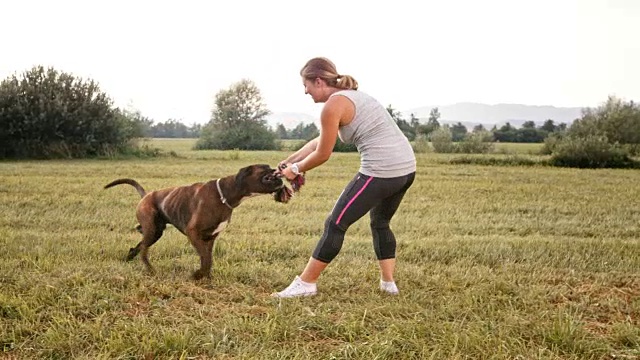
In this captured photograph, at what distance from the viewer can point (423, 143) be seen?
41.8m

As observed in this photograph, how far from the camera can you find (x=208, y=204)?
5.07 m

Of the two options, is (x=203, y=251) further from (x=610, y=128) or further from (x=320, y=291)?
(x=610, y=128)

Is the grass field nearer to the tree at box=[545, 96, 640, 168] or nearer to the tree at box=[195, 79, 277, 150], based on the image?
the tree at box=[545, 96, 640, 168]

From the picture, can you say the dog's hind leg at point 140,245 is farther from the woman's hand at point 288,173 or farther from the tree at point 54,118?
the tree at point 54,118

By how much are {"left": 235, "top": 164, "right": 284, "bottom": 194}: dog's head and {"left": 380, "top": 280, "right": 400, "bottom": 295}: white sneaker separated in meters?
1.39

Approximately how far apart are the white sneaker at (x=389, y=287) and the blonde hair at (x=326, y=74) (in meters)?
1.92

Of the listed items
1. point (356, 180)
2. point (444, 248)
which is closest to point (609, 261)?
point (444, 248)

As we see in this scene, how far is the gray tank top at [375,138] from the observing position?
454 centimetres

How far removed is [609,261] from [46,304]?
624 cm

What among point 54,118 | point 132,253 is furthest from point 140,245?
point 54,118

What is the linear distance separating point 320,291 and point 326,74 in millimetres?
2054

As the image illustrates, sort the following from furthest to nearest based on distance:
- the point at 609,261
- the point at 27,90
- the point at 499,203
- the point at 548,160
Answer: the point at 548,160
the point at 27,90
the point at 499,203
the point at 609,261

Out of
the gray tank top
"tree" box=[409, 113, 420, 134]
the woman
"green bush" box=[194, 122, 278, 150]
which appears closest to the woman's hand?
the woman

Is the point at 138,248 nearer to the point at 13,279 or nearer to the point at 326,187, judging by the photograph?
the point at 13,279
